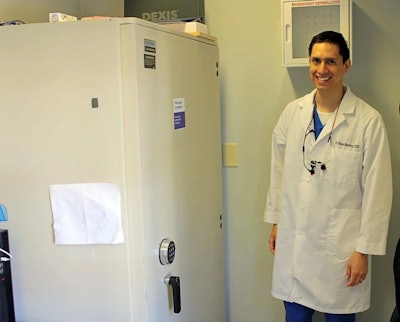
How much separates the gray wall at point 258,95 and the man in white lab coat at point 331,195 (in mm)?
355

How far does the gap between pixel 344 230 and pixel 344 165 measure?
0.24m

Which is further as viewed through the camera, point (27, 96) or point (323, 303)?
point (323, 303)

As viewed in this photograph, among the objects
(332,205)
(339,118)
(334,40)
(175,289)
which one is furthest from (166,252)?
(334,40)

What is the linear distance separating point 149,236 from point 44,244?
33cm

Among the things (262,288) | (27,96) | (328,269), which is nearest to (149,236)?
(27,96)

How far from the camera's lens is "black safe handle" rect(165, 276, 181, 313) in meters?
1.74

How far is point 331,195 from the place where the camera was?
6.34 ft

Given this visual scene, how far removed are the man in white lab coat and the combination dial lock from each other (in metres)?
0.54

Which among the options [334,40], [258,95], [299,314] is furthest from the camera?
[258,95]

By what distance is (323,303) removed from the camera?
1.98 m

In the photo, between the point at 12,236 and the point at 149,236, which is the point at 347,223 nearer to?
the point at 149,236

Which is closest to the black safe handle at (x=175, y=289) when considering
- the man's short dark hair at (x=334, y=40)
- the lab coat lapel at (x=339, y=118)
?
the lab coat lapel at (x=339, y=118)

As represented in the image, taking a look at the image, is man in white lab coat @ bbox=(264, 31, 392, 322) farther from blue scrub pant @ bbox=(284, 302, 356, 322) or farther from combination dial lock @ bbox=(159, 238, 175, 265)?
combination dial lock @ bbox=(159, 238, 175, 265)

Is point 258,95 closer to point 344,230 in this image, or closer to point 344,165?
point 344,165
